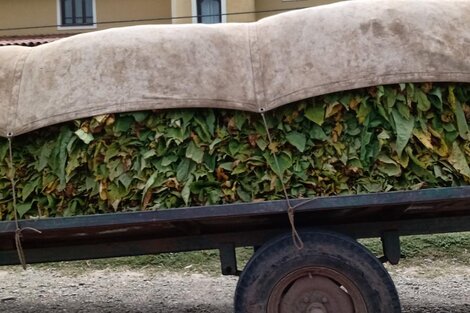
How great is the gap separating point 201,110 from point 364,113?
0.91 m

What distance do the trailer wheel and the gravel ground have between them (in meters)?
1.75

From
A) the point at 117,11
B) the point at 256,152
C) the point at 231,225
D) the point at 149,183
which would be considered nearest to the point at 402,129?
the point at 256,152

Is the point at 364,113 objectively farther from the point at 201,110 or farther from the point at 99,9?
the point at 99,9

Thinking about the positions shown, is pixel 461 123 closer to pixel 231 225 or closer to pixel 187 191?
pixel 231 225

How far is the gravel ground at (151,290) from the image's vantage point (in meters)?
5.12

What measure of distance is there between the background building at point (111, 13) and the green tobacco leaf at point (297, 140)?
40.4ft

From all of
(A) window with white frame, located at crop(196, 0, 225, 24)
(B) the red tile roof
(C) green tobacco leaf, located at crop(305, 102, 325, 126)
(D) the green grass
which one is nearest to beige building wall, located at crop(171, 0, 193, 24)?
(A) window with white frame, located at crop(196, 0, 225, 24)

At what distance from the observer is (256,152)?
3262 mm

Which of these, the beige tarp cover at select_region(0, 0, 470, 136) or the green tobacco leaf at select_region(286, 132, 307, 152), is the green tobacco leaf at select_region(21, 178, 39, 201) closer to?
the beige tarp cover at select_region(0, 0, 470, 136)

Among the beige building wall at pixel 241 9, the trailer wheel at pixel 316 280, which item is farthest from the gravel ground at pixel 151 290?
the beige building wall at pixel 241 9

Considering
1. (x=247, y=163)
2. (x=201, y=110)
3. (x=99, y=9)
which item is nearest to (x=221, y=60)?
(x=201, y=110)

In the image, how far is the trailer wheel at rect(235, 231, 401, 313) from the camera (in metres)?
3.18

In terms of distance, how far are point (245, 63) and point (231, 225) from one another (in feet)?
3.21

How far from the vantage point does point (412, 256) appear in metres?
6.64
